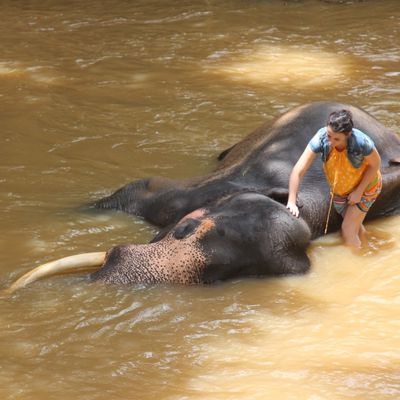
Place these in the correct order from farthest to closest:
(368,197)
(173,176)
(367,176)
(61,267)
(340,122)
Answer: (173,176), (368,197), (367,176), (340,122), (61,267)

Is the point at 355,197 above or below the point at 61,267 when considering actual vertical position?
above

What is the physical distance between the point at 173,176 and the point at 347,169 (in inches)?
66.9

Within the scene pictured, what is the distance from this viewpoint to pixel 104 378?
473cm

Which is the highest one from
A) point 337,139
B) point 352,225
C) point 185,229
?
point 337,139

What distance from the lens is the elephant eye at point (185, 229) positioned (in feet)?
19.7

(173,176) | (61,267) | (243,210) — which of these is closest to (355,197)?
(243,210)

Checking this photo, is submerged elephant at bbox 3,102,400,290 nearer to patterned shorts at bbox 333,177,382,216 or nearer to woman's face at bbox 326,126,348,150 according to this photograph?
patterned shorts at bbox 333,177,382,216

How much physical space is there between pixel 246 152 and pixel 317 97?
99.1 inches

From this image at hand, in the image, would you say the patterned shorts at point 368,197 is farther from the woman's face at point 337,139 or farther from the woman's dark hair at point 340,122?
the woman's dark hair at point 340,122

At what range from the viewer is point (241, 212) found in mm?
6066

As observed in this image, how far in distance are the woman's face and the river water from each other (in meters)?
0.73

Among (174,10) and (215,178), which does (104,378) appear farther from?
(174,10)

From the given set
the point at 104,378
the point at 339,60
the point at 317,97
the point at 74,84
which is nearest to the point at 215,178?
the point at 104,378

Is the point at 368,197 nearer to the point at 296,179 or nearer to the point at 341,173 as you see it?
the point at 341,173
